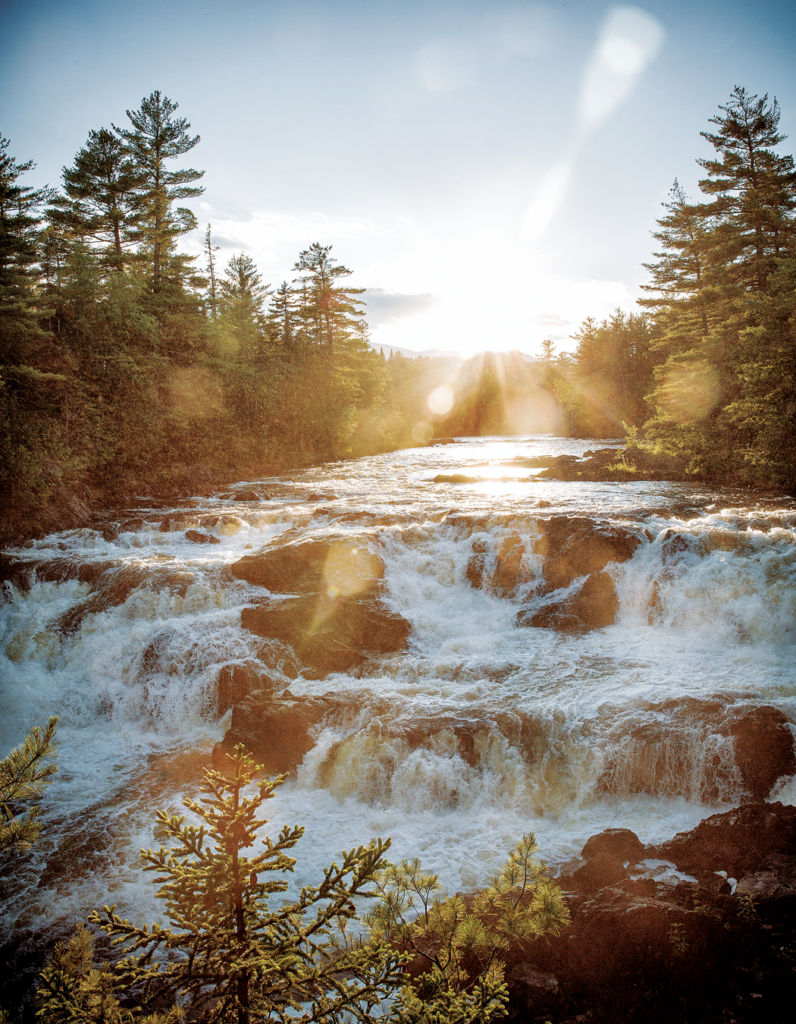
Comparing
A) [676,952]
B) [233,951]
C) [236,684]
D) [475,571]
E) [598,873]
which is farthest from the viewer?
[475,571]

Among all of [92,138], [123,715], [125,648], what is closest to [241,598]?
[125,648]

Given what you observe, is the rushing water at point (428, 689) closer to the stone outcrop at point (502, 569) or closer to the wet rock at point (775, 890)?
the stone outcrop at point (502, 569)

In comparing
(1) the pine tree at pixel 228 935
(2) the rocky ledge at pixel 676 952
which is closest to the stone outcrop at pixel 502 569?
(2) the rocky ledge at pixel 676 952

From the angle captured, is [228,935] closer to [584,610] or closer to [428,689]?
[428,689]

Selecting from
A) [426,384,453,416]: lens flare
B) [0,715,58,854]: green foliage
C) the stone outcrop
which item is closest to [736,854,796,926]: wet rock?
[0,715,58,854]: green foliage

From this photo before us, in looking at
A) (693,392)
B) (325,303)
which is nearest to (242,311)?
(325,303)

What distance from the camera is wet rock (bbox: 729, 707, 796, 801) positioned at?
7.20 meters

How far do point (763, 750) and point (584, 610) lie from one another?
4.91 m

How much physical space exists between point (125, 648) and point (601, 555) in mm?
10921

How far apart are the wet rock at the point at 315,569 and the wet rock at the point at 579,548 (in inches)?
170

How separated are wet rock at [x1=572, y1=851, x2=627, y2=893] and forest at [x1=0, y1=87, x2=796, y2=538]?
16.1 m

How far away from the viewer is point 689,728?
25.6 feet

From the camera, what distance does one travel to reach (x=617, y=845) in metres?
6.34

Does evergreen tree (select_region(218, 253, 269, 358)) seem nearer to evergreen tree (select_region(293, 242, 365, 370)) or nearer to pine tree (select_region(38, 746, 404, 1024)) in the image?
evergreen tree (select_region(293, 242, 365, 370))
